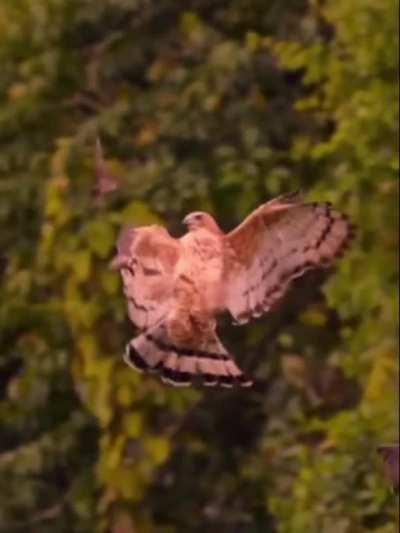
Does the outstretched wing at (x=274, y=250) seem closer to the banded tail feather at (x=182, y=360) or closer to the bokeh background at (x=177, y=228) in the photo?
the banded tail feather at (x=182, y=360)

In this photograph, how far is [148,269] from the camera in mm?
1501

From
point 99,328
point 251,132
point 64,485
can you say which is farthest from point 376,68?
point 64,485

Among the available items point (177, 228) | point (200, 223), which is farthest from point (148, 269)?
point (177, 228)

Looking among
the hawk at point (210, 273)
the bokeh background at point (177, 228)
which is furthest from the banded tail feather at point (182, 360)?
the bokeh background at point (177, 228)

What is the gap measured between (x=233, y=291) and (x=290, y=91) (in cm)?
384

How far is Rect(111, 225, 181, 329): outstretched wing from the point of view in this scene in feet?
4.87

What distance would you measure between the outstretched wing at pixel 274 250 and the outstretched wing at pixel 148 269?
0.06 meters

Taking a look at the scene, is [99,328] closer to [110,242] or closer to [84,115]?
[110,242]

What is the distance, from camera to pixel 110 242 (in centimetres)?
473

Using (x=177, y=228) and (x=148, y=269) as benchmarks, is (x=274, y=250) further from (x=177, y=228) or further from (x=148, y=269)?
(x=177, y=228)

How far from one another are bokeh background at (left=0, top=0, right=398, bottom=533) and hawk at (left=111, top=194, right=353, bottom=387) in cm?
279

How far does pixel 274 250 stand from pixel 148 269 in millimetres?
117

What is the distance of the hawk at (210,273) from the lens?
4.65 ft

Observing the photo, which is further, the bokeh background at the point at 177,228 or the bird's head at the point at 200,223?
the bokeh background at the point at 177,228
